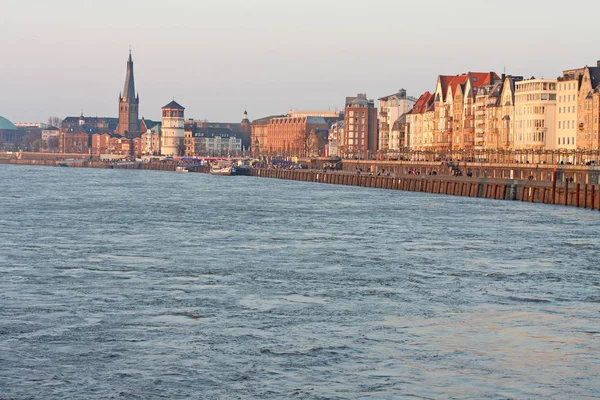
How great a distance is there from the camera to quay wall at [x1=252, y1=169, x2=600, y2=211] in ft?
254

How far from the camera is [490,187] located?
93312mm

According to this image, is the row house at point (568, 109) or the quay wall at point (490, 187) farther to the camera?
the row house at point (568, 109)

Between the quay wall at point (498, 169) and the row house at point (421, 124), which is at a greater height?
the row house at point (421, 124)

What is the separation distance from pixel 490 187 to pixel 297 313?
2601 inches

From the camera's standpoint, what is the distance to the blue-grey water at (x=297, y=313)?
2264 cm

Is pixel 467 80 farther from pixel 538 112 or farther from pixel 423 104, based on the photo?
pixel 538 112

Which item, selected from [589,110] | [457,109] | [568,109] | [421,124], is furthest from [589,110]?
[421,124]

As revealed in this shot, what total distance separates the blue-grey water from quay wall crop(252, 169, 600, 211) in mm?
23203

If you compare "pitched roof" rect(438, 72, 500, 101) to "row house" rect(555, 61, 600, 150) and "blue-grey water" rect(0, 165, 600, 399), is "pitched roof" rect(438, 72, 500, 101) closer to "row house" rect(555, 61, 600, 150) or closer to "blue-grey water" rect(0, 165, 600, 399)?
"row house" rect(555, 61, 600, 150)

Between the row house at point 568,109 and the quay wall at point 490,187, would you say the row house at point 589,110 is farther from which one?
the quay wall at point 490,187

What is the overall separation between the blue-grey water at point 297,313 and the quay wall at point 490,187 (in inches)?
914

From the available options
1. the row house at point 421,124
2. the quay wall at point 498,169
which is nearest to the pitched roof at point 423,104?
the row house at point 421,124

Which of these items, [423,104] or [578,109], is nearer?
[578,109]

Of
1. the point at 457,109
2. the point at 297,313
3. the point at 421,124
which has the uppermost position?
the point at 457,109
